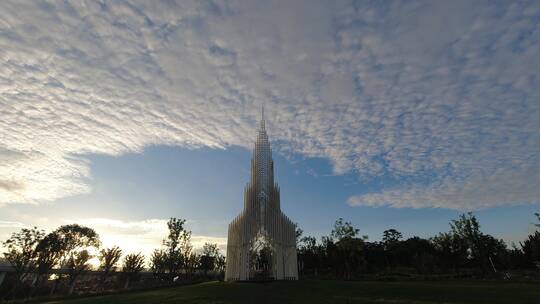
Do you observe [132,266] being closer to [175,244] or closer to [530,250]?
[175,244]

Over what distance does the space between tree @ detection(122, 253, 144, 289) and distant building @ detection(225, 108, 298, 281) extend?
10.7 metres

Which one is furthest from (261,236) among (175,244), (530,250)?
(530,250)

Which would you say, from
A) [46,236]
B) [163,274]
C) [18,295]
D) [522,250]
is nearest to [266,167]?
[163,274]

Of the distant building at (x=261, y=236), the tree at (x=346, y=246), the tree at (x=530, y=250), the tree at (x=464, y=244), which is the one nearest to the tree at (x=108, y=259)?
the distant building at (x=261, y=236)

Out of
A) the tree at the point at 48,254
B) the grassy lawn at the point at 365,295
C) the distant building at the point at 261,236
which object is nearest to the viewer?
the grassy lawn at the point at 365,295

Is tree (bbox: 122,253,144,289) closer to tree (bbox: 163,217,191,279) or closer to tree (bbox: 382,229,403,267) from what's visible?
tree (bbox: 163,217,191,279)

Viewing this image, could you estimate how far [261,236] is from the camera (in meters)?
33.2

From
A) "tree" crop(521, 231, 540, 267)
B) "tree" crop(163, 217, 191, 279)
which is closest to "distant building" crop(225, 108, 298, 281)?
"tree" crop(163, 217, 191, 279)

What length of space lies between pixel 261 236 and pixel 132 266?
15391mm

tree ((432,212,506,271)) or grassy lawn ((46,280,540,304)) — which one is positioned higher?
tree ((432,212,506,271))

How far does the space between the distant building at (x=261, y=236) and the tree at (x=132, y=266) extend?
10.7 m

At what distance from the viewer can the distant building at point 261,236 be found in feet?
104

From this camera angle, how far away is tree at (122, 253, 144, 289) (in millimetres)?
33969

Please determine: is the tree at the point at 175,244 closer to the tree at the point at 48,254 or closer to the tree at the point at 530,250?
the tree at the point at 48,254
